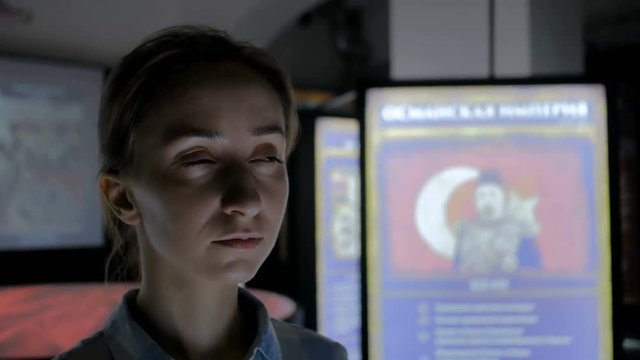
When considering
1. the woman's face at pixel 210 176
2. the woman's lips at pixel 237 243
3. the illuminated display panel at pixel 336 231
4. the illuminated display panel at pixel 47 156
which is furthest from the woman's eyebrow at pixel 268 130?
the illuminated display panel at pixel 47 156

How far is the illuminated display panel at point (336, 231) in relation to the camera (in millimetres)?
2771

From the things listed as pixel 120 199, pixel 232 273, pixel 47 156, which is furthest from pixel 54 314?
pixel 47 156

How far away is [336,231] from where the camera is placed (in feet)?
9.25

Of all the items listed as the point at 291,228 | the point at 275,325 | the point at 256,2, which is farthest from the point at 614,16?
the point at 275,325

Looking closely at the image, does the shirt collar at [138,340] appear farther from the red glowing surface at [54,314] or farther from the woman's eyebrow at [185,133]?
the red glowing surface at [54,314]

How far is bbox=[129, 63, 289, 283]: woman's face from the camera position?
87cm

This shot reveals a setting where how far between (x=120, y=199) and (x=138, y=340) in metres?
0.18

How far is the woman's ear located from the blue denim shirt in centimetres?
11

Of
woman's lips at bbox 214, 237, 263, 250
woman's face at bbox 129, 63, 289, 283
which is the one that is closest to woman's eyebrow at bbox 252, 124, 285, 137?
woman's face at bbox 129, 63, 289, 283

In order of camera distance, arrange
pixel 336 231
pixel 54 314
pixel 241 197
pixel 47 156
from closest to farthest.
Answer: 1. pixel 241 197
2. pixel 54 314
3. pixel 336 231
4. pixel 47 156

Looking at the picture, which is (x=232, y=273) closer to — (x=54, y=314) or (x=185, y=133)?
(x=185, y=133)

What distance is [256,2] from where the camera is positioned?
15.3ft

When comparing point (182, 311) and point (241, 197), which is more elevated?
point (241, 197)

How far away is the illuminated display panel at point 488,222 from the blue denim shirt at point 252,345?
697 millimetres
